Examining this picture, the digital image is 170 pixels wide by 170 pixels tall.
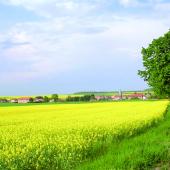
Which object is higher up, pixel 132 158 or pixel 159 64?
pixel 159 64

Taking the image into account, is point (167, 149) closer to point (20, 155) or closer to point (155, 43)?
point (20, 155)

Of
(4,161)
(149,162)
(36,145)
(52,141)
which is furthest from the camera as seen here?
(52,141)

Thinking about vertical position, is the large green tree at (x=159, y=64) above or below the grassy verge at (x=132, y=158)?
above

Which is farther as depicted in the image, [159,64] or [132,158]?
[159,64]

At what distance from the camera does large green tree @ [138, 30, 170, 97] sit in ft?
161

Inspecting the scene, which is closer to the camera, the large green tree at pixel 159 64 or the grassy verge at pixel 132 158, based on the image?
the grassy verge at pixel 132 158

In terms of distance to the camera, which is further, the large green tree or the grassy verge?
the large green tree

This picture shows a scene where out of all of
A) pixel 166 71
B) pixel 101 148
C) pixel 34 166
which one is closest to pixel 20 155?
pixel 34 166

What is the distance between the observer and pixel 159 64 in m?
49.1

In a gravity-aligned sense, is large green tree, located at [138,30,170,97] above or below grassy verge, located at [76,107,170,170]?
above

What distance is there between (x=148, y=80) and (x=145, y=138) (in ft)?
110

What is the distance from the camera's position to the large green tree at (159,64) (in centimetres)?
4894

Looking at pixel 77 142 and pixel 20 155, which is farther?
pixel 77 142

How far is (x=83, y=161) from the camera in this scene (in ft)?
44.1
